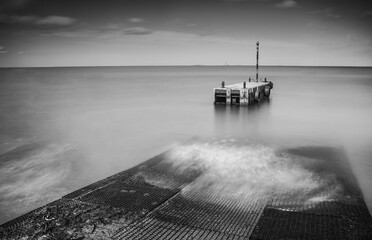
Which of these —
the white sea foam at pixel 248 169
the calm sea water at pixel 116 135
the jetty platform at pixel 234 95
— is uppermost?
the jetty platform at pixel 234 95

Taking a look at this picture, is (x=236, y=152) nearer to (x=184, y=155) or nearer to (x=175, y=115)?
(x=184, y=155)

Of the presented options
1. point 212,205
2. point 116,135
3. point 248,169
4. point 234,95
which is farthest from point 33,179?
point 234,95

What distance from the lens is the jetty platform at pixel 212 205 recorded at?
555 cm

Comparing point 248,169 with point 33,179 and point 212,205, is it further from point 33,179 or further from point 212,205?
point 33,179

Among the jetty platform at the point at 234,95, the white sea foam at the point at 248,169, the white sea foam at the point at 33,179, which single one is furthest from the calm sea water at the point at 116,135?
the white sea foam at the point at 248,169

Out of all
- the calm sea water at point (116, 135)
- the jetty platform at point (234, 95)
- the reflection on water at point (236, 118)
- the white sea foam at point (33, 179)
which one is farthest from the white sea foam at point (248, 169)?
the jetty platform at point (234, 95)

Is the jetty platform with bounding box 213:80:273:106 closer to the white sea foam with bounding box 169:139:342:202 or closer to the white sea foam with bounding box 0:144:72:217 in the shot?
the white sea foam with bounding box 169:139:342:202

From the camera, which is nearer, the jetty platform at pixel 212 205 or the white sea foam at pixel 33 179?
the jetty platform at pixel 212 205

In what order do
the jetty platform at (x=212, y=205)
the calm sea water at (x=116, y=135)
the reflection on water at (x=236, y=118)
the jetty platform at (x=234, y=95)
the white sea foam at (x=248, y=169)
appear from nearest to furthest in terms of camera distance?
the jetty platform at (x=212, y=205) < the white sea foam at (x=248, y=169) < the calm sea water at (x=116, y=135) < the reflection on water at (x=236, y=118) < the jetty platform at (x=234, y=95)

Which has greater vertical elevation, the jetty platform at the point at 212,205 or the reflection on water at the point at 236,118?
the jetty platform at the point at 212,205

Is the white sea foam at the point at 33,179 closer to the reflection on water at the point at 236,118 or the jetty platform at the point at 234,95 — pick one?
the reflection on water at the point at 236,118

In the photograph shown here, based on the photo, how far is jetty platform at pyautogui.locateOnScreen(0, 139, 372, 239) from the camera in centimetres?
555

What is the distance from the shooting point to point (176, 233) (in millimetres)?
5484

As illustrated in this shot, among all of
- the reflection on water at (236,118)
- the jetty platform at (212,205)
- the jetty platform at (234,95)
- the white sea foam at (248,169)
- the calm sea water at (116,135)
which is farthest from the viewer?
the jetty platform at (234,95)
